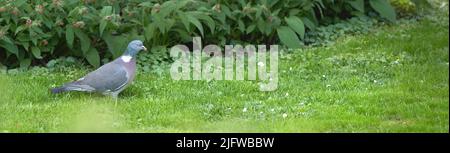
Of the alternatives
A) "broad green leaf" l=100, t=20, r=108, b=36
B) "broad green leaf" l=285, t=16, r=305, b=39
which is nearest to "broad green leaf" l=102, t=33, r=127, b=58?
"broad green leaf" l=100, t=20, r=108, b=36

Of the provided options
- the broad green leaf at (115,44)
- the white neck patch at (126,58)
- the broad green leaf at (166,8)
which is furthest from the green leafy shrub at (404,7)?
the white neck patch at (126,58)

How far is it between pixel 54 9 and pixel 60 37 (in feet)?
0.92

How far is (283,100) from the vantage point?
7453mm

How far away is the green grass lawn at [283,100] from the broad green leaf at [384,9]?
3.77 feet

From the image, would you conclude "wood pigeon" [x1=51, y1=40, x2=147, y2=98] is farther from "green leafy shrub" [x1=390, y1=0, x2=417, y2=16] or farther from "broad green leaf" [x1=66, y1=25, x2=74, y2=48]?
"green leafy shrub" [x1=390, y1=0, x2=417, y2=16]

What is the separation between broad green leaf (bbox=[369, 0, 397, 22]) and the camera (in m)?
10.3

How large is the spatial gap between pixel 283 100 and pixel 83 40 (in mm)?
2299

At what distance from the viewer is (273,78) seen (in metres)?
8.21

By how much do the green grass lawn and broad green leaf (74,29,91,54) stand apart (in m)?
0.23

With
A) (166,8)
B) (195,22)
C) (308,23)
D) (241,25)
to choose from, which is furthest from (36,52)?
(308,23)

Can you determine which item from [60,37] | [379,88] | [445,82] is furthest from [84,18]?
[445,82]
